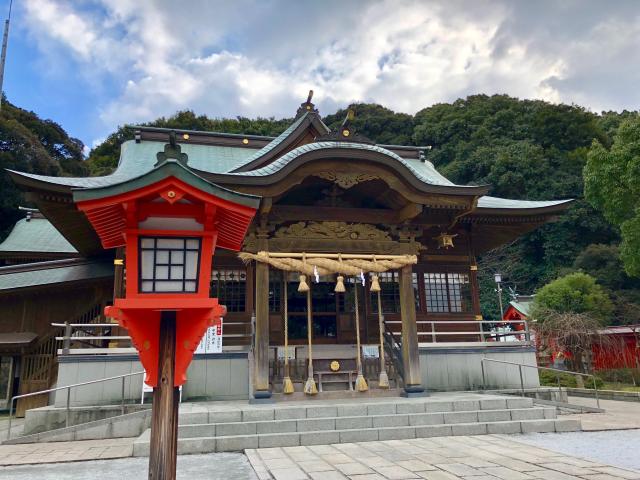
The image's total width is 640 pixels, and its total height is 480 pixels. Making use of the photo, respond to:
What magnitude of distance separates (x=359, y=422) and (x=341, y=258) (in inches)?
141

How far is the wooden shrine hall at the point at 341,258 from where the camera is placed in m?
9.62

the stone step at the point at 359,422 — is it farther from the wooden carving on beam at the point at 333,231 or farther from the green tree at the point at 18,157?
the green tree at the point at 18,157

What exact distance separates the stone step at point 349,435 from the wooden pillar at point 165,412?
10.9ft

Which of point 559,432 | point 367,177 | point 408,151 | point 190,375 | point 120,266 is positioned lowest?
point 559,432

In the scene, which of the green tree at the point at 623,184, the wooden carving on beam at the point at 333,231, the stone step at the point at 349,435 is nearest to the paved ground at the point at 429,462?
the stone step at the point at 349,435

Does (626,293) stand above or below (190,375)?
above

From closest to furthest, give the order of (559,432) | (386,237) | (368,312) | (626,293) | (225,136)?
(559,432), (386,237), (368,312), (225,136), (626,293)

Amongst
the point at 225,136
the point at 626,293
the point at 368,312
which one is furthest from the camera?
the point at 626,293

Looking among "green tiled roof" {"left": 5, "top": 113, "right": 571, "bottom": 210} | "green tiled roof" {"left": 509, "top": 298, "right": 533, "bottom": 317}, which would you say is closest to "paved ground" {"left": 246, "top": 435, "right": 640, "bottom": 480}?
"green tiled roof" {"left": 5, "top": 113, "right": 571, "bottom": 210}

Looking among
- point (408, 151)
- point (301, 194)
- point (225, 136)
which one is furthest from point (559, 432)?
point (225, 136)

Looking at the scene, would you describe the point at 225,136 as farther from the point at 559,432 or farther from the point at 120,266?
the point at 559,432

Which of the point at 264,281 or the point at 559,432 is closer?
the point at 559,432

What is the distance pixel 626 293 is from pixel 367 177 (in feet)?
90.5

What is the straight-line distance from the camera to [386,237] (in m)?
10.7
